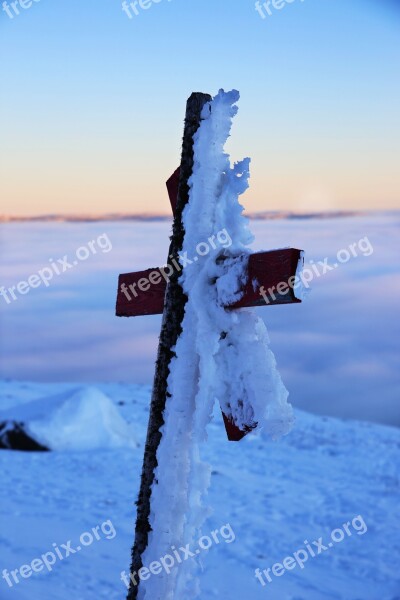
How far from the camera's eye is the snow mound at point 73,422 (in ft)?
28.6

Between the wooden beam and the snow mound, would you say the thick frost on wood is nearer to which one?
the wooden beam

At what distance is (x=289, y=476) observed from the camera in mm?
8070

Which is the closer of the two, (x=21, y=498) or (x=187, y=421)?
(x=187, y=421)

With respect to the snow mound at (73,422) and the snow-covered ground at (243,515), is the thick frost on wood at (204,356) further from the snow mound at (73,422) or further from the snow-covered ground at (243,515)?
the snow mound at (73,422)

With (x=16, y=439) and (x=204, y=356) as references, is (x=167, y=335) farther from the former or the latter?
(x=16, y=439)

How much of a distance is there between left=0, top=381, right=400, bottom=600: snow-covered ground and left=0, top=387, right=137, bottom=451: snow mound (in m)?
0.21

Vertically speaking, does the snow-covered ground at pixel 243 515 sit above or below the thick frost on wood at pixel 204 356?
below

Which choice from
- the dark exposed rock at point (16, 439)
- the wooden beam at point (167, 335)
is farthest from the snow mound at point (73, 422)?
the wooden beam at point (167, 335)

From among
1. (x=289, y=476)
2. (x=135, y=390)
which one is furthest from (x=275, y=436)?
(x=135, y=390)

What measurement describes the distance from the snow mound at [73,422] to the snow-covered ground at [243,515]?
212 millimetres

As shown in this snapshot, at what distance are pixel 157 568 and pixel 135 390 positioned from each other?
11157 mm

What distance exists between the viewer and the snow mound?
343 inches

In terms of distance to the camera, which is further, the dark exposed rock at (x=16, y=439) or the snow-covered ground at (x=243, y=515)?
the dark exposed rock at (x=16, y=439)

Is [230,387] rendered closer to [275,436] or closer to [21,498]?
[275,436]
